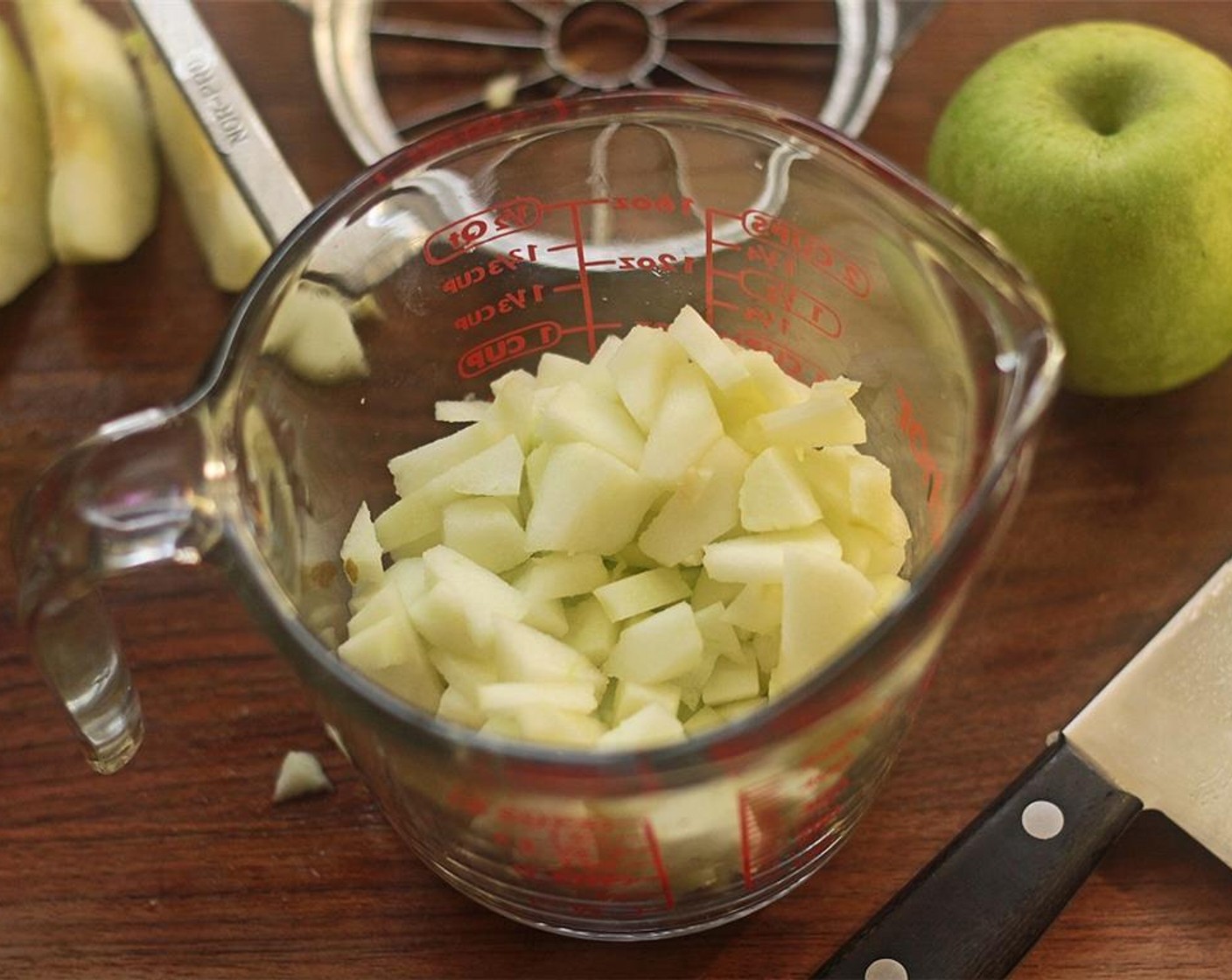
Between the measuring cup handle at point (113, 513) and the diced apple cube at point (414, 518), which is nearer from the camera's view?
the measuring cup handle at point (113, 513)

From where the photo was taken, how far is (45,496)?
2.31 ft

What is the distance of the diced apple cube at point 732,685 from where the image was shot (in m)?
0.78

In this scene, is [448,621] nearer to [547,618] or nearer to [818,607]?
[547,618]

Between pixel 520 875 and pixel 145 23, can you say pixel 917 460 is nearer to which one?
pixel 520 875

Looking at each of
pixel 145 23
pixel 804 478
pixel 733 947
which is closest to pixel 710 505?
pixel 804 478

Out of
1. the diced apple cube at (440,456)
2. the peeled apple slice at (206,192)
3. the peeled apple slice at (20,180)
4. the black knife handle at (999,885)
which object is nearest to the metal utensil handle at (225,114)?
the peeled apple slice at (206,192)

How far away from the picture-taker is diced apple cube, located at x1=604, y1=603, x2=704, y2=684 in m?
0.76

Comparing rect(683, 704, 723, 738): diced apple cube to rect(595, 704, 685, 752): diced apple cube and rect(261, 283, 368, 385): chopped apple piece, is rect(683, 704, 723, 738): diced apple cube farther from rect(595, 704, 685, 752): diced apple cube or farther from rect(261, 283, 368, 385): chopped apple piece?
rect(261, 283, 368, 385): chopped apple piece

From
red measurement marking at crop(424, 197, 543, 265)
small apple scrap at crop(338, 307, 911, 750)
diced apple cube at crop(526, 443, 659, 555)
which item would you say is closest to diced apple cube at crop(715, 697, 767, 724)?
small apple scrap at crop(338, 307, 911, 750)

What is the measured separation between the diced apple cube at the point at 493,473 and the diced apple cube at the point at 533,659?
85 millimetres

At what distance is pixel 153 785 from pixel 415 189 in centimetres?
42

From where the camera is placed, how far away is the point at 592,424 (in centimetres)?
83

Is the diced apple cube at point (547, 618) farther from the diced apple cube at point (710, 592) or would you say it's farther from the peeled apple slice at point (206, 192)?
the peeled apple slice at point (206, 192)

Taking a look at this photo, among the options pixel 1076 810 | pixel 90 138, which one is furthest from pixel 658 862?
pixel 90 138
